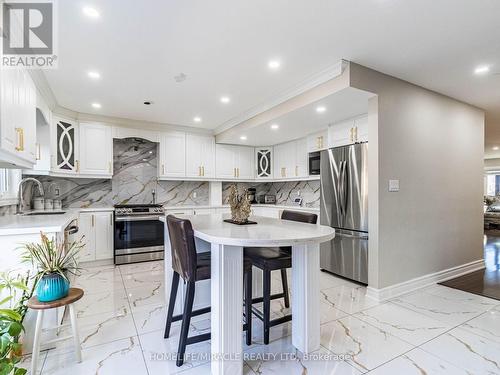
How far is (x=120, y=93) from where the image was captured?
3457 millimetres

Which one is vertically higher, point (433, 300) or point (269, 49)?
point (269, 49)

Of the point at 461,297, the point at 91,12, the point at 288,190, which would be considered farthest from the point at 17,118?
the point at 288,190

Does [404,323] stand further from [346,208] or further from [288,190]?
[288,190]

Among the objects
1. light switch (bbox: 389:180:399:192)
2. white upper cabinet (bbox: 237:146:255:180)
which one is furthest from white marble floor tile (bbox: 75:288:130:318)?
white upper cabinet (bbox: 237:146:255:180)

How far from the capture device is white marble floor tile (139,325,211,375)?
183 centimetres

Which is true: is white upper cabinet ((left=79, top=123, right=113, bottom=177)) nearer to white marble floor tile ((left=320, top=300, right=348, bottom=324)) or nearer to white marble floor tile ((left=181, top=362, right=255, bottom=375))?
white marble floor tile ((left=181, top=362, right=255, bottom=375))

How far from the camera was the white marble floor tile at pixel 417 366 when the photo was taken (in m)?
1.75

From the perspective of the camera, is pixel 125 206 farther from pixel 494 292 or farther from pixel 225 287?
pixel 494 292

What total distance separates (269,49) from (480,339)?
3002 millimetres

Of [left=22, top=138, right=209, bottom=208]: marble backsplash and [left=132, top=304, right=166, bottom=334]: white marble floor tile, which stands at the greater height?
[left=22, top=138, right=209, bottom=208]: marble backsplash

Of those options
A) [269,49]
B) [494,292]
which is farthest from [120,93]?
[494,292]

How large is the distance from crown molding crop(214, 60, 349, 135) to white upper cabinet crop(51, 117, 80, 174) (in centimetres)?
255

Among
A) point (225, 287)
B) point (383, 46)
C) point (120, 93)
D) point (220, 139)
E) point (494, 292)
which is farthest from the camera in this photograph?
point (220, 139)

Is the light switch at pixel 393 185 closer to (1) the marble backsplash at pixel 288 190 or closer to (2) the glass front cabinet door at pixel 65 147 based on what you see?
(1) the marble backsplash at pixel 288 190
